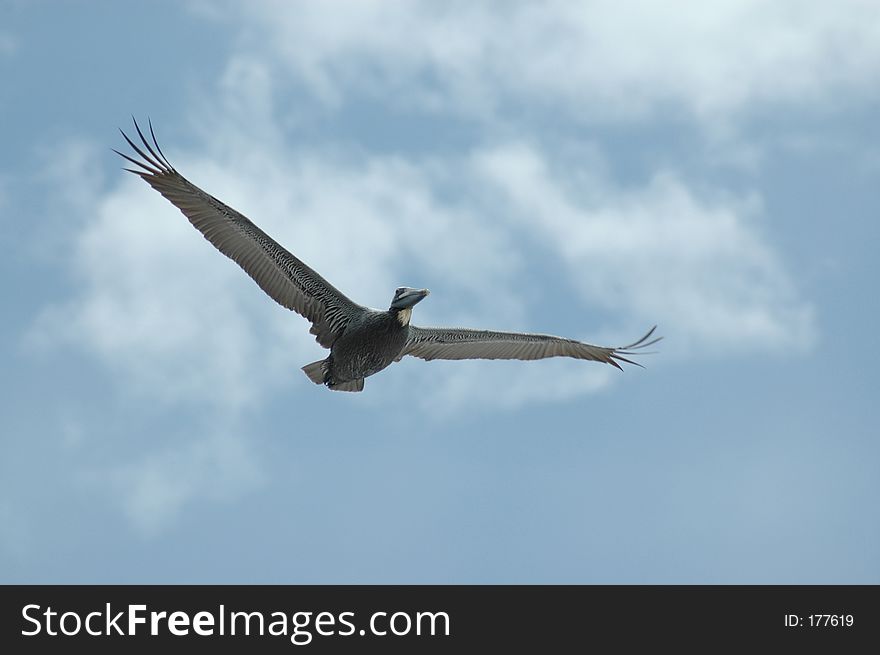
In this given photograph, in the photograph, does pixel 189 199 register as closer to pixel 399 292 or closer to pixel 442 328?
pixel 399 292

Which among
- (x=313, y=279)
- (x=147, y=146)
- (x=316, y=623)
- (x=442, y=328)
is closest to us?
(x=316, y=623)

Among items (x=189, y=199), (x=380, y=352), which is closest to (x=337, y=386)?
(x=380, y=352)

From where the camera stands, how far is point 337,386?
19.3 metres

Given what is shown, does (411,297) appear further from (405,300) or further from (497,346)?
(497,346)

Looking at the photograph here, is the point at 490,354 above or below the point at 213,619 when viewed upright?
above

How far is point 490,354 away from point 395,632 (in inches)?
283

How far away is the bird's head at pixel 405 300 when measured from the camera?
18.3m

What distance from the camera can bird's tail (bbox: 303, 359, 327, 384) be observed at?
62.9 ft

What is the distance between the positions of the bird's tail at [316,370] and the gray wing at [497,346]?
1.61 metres

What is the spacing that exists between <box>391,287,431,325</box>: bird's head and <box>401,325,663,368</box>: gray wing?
1167mm

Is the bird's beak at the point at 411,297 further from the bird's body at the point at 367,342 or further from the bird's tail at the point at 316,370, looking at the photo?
the bird's tail at the point at 316,370

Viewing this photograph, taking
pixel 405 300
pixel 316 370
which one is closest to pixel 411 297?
pixel 405 300

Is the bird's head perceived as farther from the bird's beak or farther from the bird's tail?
the bird's tail

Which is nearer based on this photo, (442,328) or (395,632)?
(395,632)
